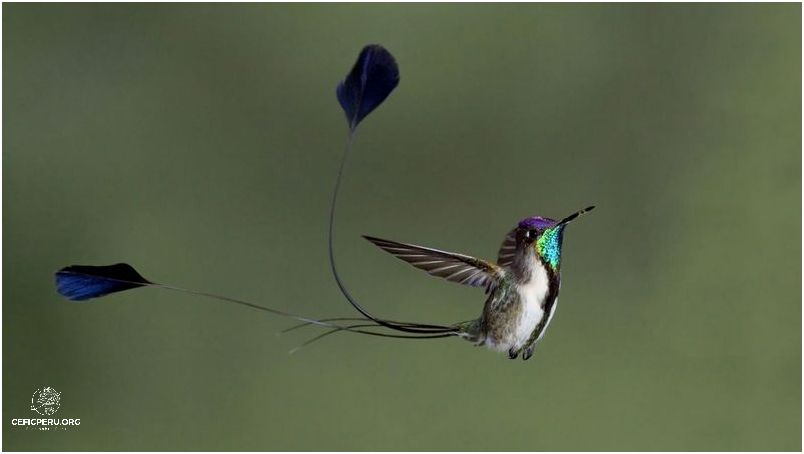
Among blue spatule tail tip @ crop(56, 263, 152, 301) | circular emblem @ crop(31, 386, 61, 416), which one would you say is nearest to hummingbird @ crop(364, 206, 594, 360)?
blue spatule tail tip @ crop(56, 263, 152, 301)

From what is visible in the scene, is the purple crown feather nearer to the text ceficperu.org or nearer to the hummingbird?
the hummingbird

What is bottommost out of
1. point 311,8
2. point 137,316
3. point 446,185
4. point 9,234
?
point 137,316

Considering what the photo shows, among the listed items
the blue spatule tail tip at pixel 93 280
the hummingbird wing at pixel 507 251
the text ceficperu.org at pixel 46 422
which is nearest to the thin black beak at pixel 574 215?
the hummingbird wing at pixel 507 251

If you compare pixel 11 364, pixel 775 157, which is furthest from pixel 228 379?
pixel 775 157

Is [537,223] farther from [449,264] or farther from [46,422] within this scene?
[46,422]

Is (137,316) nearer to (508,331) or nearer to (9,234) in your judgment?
(9,234)

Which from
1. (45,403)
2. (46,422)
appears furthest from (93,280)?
(45,403)

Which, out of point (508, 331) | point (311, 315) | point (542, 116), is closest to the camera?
point (508, 331)

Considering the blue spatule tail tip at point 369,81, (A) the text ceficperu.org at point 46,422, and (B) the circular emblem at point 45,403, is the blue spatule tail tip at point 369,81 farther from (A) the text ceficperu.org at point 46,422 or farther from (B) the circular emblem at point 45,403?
(B) the circular emblem at point 45,403
